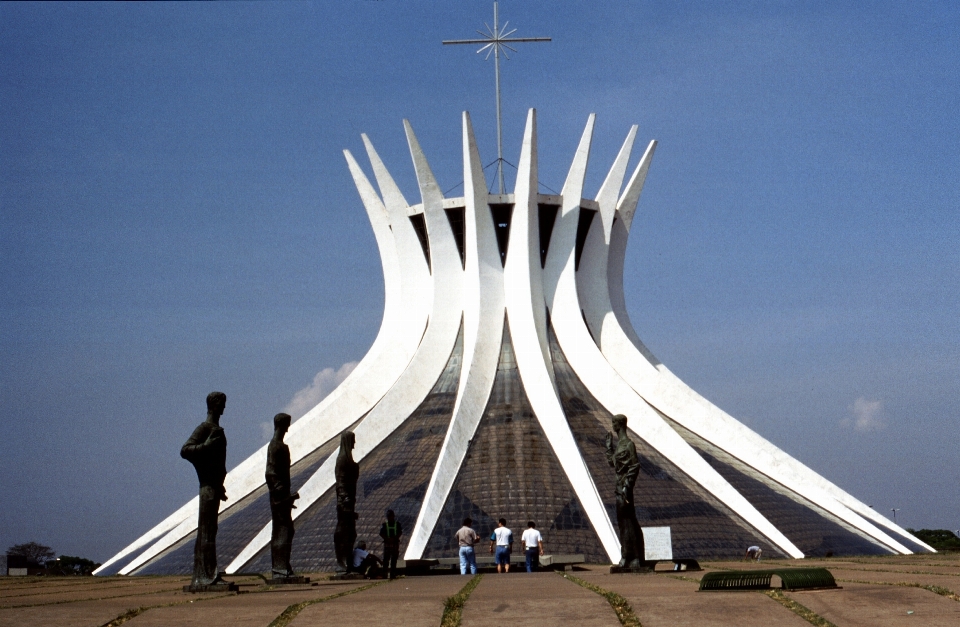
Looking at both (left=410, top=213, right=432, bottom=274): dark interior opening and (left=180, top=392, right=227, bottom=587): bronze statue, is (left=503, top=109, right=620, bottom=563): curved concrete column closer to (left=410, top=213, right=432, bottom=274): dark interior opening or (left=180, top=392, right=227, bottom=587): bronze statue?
(left=410, top=213, right=432, bottom=274): dark interior opening

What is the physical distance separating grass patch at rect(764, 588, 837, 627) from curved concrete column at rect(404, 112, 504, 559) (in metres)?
18.1

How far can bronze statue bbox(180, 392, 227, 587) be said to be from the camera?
11203 mm

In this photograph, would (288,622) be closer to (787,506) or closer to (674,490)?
(674,490)

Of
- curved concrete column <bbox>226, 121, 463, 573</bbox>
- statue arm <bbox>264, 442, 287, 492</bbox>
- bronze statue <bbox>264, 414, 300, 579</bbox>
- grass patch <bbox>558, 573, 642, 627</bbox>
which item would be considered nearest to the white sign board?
bronze statue <bbox>264, 414, 300, 579</bbox>

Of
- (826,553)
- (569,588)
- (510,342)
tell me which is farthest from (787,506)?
(569,588)

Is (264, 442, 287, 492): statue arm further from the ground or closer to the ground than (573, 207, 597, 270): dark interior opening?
closer to the ground

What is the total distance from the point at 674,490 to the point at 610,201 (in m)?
9.43

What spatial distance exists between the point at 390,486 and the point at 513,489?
293 cm

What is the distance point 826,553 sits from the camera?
76.9ft

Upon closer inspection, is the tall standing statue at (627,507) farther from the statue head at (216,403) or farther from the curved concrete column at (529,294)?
the curved concrete column at (529,294)

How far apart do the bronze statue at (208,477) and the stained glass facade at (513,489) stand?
11955mm

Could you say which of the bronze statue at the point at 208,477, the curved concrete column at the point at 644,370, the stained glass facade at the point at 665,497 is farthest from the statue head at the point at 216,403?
the curved concrete column at the point at 644,370

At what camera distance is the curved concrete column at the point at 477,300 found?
91.3 ft

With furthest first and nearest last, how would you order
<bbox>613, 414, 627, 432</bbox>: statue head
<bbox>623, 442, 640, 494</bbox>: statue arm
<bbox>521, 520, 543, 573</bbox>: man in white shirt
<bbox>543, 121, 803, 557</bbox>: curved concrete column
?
<bbox>543, 121, 803, 557</bbox>: curved concrete column
<bbox>521, 520, 543, 573</bbox>: man in white shirt
<bbox>613, 414, 627, 432</bbox>: statue head
<bbox>623, 442, 640, 494</bbox>: statue arm
